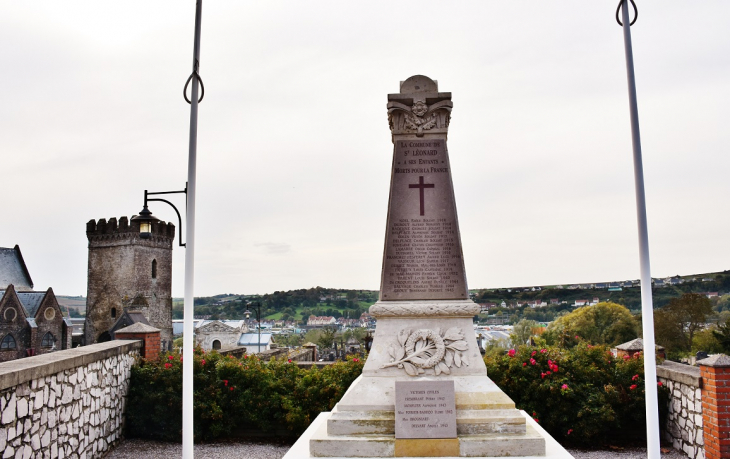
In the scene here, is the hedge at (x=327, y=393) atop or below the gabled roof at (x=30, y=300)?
below

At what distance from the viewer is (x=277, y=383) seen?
8.66 m

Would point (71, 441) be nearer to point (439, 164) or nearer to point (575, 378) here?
point (439, 164)

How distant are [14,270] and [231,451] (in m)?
54.8

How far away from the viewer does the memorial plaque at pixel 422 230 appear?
19.8ft

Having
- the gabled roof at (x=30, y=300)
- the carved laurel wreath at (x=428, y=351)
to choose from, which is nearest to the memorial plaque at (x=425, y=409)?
the carved laurel wreath at (x=428, y=351)

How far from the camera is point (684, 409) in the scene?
7.26 metres

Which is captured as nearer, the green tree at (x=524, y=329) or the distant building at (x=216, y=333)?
the green tree at (x=524, y=329)

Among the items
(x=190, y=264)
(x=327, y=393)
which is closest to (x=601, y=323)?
(x=327, y=393)

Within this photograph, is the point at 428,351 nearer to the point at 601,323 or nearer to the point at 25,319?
the point at 601,323

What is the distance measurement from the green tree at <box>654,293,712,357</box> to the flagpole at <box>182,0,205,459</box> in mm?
34354

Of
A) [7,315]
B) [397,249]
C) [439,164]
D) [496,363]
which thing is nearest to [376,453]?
[397,249]

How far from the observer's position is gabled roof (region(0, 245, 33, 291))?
5222cm

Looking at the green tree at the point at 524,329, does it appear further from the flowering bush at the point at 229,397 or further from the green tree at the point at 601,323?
the flowering bush at the point at 229,397

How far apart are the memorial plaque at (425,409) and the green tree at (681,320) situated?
32772mm
